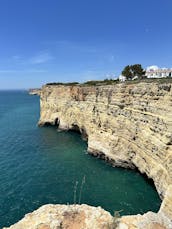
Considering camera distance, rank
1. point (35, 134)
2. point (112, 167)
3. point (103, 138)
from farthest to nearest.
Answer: point (35, 134) → point (103, 138) → point (112, 167)

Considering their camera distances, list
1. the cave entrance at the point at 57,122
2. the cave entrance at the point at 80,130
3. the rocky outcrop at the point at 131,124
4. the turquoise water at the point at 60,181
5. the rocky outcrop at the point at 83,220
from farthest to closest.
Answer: the cave entrance at the point at 57,122 → the cave entrance at the point at 80,130 → the rocky outcrop at the point at 131,124 → the turquoise water at the point at 60,181 → the rocky outcrop at the point at 83,220

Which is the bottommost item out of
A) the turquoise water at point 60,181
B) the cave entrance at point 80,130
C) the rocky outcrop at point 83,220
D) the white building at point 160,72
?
the turquoise water at point 60,181

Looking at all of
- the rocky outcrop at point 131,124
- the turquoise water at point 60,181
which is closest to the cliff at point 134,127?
the rocky outcrop at point 131,124

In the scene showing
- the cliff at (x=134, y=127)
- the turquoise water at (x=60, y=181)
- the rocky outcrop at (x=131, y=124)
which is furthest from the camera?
the rocky outcrop at (x=131, y=124)

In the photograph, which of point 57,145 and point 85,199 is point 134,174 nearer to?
point 85,199

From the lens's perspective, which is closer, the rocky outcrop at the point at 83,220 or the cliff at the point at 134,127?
the rocky outcrop at the point at 83,220

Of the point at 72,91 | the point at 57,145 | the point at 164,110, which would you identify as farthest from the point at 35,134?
the point at 164,110

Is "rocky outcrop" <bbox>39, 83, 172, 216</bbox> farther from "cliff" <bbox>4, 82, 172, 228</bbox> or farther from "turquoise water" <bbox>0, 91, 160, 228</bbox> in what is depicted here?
"turquoise water" <bbox>0, 91, 160, 228</bbox>

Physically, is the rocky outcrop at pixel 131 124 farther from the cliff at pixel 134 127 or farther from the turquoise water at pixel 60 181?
the turquoise water at pixel 60 181
